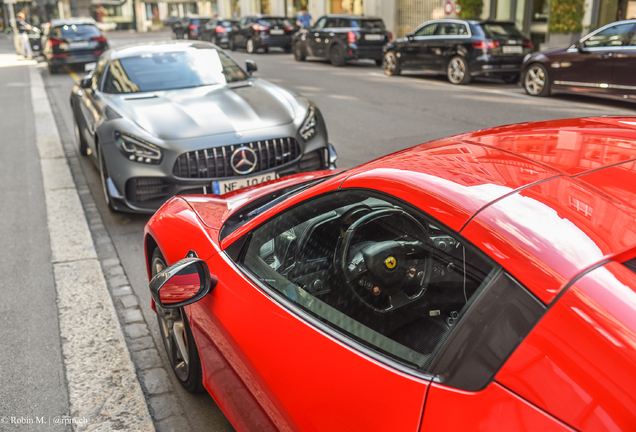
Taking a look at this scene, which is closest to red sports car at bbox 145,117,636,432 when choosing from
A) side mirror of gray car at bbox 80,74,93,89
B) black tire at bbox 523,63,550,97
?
side mirror of gray car at bbox 80,74,93,89

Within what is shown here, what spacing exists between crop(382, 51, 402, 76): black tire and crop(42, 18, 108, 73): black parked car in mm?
10230

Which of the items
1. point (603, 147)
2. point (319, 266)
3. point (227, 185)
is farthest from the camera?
point (227, 185)

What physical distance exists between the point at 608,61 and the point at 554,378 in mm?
11139

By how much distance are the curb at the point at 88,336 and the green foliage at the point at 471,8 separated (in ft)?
57.7

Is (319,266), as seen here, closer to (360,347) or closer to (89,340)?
(360,347)

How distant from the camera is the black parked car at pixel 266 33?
2577 centimetres

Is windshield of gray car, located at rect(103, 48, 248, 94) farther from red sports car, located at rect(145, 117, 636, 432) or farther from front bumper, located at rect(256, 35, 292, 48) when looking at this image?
front bumper, located at rect(256, 35, 292, 48)

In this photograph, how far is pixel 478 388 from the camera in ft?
4.43

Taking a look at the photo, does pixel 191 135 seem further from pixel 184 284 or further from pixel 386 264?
pixel 386 264

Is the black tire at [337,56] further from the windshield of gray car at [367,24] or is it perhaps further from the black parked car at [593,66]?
the black parked car at [593,66]

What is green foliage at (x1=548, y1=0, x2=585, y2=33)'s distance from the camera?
17141 millimetres

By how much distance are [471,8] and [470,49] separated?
756 centimetres

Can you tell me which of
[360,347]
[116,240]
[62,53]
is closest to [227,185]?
[116,240]

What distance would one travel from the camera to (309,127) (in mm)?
5855
